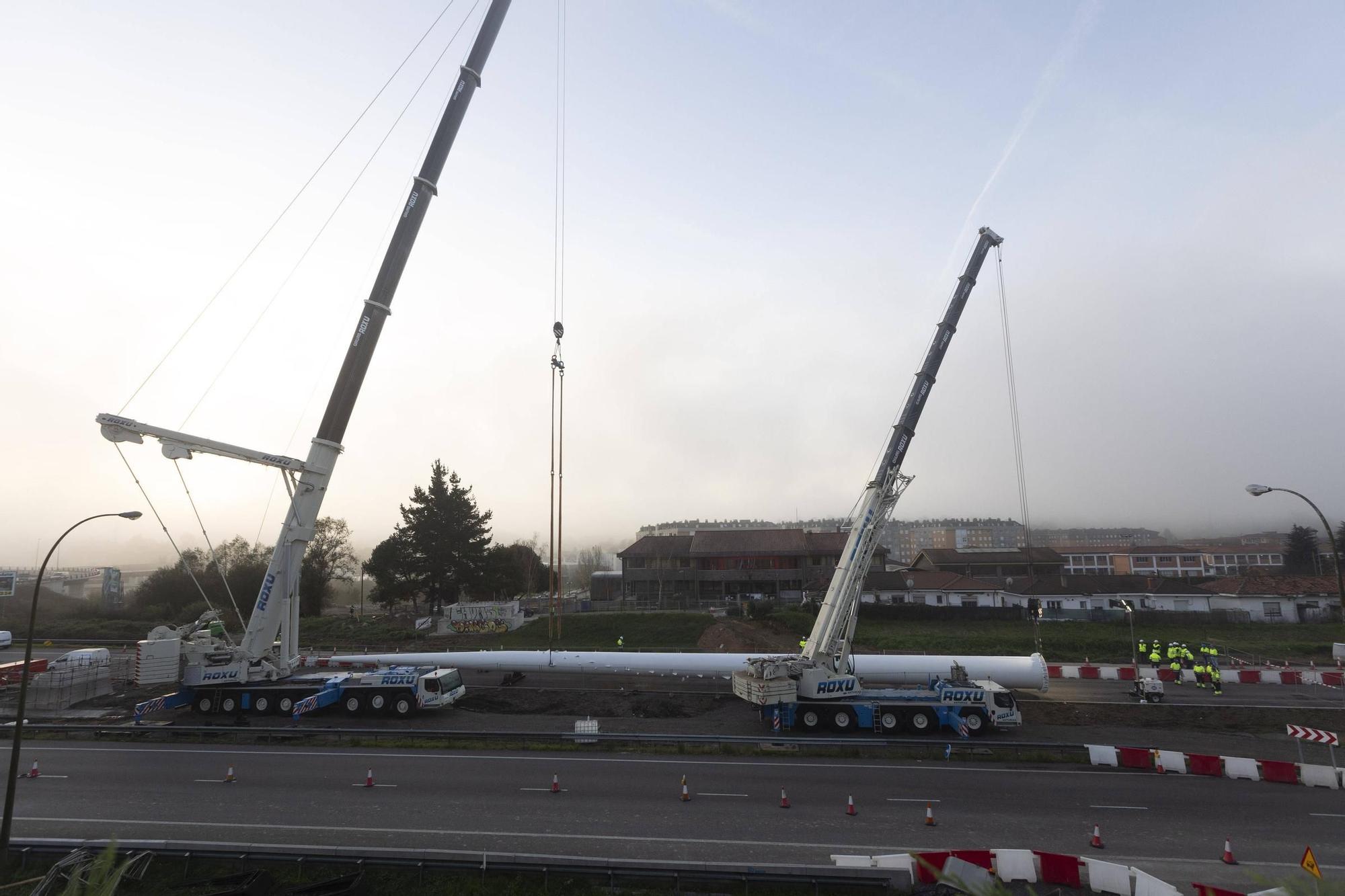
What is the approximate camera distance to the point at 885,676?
3019 cm

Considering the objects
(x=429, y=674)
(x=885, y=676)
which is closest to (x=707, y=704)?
(x=885, y=676)

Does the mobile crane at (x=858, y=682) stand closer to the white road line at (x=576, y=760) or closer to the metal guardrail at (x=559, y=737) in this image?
the metal guardrail at (x=559, y=737)

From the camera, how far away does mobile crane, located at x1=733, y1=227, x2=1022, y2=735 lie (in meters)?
23.2

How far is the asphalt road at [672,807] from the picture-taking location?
14.5m

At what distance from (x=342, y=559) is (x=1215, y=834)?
2986 inches

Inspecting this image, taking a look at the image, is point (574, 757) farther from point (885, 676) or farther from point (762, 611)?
point (762, 611)

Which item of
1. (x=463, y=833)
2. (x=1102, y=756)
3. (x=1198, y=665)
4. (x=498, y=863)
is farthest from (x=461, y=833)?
(x=1198, y=665)

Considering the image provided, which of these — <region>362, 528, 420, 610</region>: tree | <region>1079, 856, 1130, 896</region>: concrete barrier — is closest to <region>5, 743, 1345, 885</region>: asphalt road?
<region>1079, 856, 1130, 896</region>: concrete barrier

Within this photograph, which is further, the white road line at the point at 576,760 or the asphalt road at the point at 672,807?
the white road line at the point at 576,760

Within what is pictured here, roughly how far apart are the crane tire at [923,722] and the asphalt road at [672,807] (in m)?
2.59

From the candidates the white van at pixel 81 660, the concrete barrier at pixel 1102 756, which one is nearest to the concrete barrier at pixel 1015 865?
the concrete barrier at pixel 1102 756

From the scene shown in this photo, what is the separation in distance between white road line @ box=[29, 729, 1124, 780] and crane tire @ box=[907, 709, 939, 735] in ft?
8.06

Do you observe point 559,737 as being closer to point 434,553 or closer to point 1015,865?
point 1015,865

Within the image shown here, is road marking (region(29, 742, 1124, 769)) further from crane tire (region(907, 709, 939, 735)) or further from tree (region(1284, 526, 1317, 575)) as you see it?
tree (region(1284, 526, 1317, 575))
